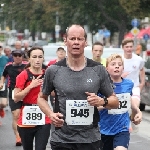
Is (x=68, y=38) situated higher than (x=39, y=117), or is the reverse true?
(x=68, y=38)

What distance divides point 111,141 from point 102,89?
1766 millimetres

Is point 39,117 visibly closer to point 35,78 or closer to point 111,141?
point 35,78

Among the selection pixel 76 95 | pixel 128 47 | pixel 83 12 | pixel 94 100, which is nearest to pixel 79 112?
pixel 76 95

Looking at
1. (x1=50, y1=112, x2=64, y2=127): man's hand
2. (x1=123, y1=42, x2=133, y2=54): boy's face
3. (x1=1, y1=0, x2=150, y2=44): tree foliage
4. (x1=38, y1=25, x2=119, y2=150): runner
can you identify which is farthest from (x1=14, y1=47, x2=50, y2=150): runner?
(x1=1, y1=0, x2=150, y2=44): tree foliage

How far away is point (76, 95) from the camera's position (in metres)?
5.54

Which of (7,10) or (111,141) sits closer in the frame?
(111,141)

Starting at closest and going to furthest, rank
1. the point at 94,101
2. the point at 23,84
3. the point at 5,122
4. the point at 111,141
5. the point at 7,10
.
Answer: the point at 94,101 < the point at 111,141 < the point at 23,84 < the point at 5,122 < the point at 7,10

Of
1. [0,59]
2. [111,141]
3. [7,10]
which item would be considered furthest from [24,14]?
[111,141]

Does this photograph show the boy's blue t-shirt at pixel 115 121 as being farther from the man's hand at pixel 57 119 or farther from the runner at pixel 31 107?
the man's hand at pixel 57 119

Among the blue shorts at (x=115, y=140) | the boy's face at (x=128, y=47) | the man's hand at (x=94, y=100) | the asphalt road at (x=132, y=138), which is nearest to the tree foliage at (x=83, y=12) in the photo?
the asphalt road at (x=132, y=138)

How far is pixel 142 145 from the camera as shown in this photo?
38.0 feet

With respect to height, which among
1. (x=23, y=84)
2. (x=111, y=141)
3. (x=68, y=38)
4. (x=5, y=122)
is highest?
(x=68, y=38)

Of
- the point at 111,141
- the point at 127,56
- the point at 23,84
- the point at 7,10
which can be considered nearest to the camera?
the point at 111,141

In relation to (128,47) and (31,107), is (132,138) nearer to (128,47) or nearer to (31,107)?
(128,47)
